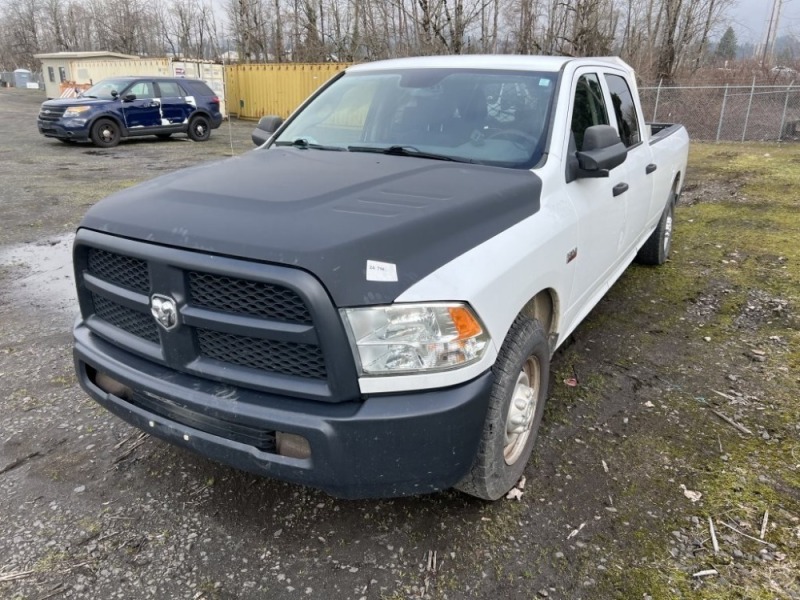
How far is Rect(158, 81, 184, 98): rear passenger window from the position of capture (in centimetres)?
1717

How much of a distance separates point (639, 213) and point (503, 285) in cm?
277

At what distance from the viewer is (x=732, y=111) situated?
18.6m

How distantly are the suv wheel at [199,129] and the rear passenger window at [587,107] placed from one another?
53.7 feet

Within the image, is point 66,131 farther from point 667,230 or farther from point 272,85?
point 667,230

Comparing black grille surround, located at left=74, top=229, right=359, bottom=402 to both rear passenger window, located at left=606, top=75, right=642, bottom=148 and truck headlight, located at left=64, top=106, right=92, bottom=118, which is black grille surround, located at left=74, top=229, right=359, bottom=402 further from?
truck headlight, located at left=64, top=106, right=92, bottom=118

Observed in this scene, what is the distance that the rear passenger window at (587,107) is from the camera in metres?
3.45

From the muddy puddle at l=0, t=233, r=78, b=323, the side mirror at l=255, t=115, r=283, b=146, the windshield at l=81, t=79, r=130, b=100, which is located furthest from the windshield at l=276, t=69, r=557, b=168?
the windshield at l=81, t=79, r=130, b=100

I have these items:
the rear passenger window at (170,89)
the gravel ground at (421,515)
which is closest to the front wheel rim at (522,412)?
the gravel ground at (421,515)

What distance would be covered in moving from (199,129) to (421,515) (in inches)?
704

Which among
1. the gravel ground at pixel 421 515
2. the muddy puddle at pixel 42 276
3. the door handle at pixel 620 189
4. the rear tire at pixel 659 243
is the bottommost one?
the gravel ground at pixel 421 515

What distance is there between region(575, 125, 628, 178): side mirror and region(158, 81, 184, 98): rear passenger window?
1673cm

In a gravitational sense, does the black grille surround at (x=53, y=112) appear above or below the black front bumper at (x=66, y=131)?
above

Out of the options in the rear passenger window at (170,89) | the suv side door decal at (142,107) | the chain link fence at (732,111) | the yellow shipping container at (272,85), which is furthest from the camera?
the yellow shipping container at (272,85)

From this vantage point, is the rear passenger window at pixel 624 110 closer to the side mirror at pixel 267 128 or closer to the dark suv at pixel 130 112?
the side mirror at pixel 267 128
